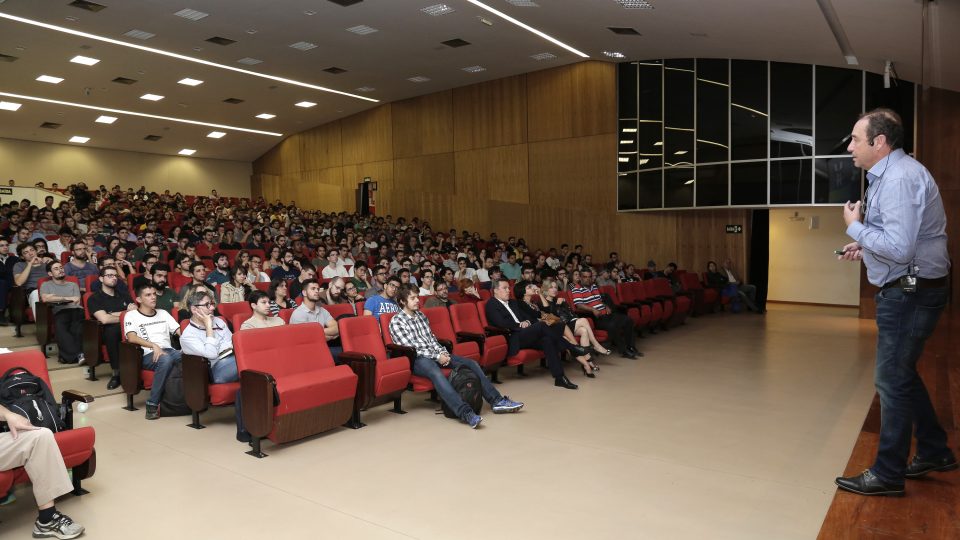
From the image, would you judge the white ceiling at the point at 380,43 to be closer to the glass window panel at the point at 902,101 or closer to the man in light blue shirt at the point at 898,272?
the glass window panel at the point at 902,101

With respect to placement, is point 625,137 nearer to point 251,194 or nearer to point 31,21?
point 31,21

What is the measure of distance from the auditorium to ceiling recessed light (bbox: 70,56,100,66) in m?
0.06

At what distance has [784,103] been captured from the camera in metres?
11.3

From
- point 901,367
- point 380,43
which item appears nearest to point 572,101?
point 380,43

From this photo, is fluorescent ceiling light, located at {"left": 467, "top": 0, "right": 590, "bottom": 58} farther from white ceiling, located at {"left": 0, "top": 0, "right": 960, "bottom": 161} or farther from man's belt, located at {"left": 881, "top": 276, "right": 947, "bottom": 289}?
man's belt, located at {"left": 881, "top": 276, "right": 947, "bottom": 289}

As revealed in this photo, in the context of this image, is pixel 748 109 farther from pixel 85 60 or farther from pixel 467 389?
pixel 85 60

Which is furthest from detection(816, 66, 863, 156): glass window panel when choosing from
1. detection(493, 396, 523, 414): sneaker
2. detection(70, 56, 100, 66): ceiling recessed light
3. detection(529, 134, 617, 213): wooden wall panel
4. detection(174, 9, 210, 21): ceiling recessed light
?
detection(70, 56, 100, 66): ceiling recessed light

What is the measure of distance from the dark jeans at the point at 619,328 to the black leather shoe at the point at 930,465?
5139 millimetres

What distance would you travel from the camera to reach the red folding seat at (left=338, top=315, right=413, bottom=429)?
445 cm

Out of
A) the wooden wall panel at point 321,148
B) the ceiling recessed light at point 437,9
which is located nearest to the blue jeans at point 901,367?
the ceiling recessed light at point 437,9

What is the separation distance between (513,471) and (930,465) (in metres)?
2.02

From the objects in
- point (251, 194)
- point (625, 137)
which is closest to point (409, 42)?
point (625, 137)

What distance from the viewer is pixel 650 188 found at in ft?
43.1

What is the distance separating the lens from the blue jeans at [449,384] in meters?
4.56
